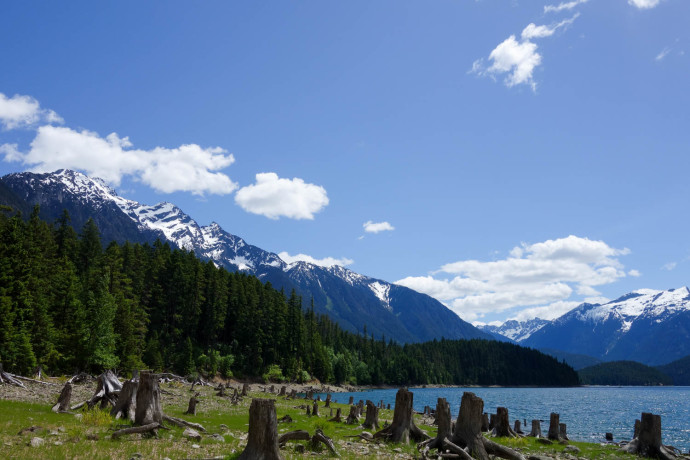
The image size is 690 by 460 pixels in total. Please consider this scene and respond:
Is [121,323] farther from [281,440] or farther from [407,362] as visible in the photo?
[407,362]

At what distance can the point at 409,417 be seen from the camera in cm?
2269

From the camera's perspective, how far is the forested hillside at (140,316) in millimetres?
45406

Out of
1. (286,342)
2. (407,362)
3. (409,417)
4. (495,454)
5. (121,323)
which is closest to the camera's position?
(495,454)

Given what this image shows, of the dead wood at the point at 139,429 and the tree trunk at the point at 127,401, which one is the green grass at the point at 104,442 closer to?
the dead wood at the point at 139,429

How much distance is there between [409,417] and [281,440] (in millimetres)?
7415

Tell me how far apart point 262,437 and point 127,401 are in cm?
1347

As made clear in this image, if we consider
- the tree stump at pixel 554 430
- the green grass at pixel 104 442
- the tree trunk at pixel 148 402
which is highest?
the tree trunk at pixel 148 402

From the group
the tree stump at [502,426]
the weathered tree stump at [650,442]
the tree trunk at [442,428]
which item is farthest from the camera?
the tree stump at [502,426]

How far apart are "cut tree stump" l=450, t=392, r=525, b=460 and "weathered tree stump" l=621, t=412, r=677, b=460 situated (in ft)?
37.5

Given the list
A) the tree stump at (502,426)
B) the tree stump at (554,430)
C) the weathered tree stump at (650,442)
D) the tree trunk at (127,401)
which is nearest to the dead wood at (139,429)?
the tree trunk at (127,401)

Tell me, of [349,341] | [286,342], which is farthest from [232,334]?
[349,341]

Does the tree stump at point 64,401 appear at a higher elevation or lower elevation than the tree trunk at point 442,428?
lower

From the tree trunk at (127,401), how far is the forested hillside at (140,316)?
23485 millimetres

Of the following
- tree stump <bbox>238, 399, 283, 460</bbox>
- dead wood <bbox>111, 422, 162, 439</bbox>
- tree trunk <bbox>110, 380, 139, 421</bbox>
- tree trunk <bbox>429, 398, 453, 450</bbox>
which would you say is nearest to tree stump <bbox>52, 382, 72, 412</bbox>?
tree trunk <bbox>110, 380, 139, 421</bbox>
